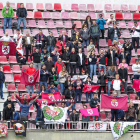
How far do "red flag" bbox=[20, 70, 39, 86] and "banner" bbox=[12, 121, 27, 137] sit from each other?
3371 millimetres

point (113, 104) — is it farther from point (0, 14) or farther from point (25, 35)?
point (0, 14)

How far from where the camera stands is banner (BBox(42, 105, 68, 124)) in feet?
66.5

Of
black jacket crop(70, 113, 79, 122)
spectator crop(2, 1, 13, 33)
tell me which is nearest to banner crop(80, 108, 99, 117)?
black jacket crop(70, 113, 79, 122)

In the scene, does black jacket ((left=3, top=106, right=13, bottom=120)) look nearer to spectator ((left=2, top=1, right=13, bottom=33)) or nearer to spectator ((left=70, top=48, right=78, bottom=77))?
spectator ((left=70, top=48, right=78, bottom=77))

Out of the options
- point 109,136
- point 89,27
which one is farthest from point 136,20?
point 109,136

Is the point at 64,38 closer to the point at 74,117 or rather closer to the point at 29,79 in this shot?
the point at 29,79

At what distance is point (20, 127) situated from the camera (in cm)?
1995

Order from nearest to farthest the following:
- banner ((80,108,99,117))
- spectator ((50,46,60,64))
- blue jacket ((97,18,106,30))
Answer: banner ((80,108,99,117))
spectator ((50,46,60,64))
blue jacket ((97,18,106,30))

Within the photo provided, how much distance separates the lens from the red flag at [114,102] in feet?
69.7

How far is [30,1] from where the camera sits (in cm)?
3025

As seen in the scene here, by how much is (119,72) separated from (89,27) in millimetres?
4395

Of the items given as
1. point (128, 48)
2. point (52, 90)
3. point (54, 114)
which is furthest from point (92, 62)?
point (54, 114)

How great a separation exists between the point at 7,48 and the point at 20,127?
6.73m

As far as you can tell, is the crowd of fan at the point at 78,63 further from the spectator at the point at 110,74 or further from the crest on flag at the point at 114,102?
the crest on flag at the point at 114,102
